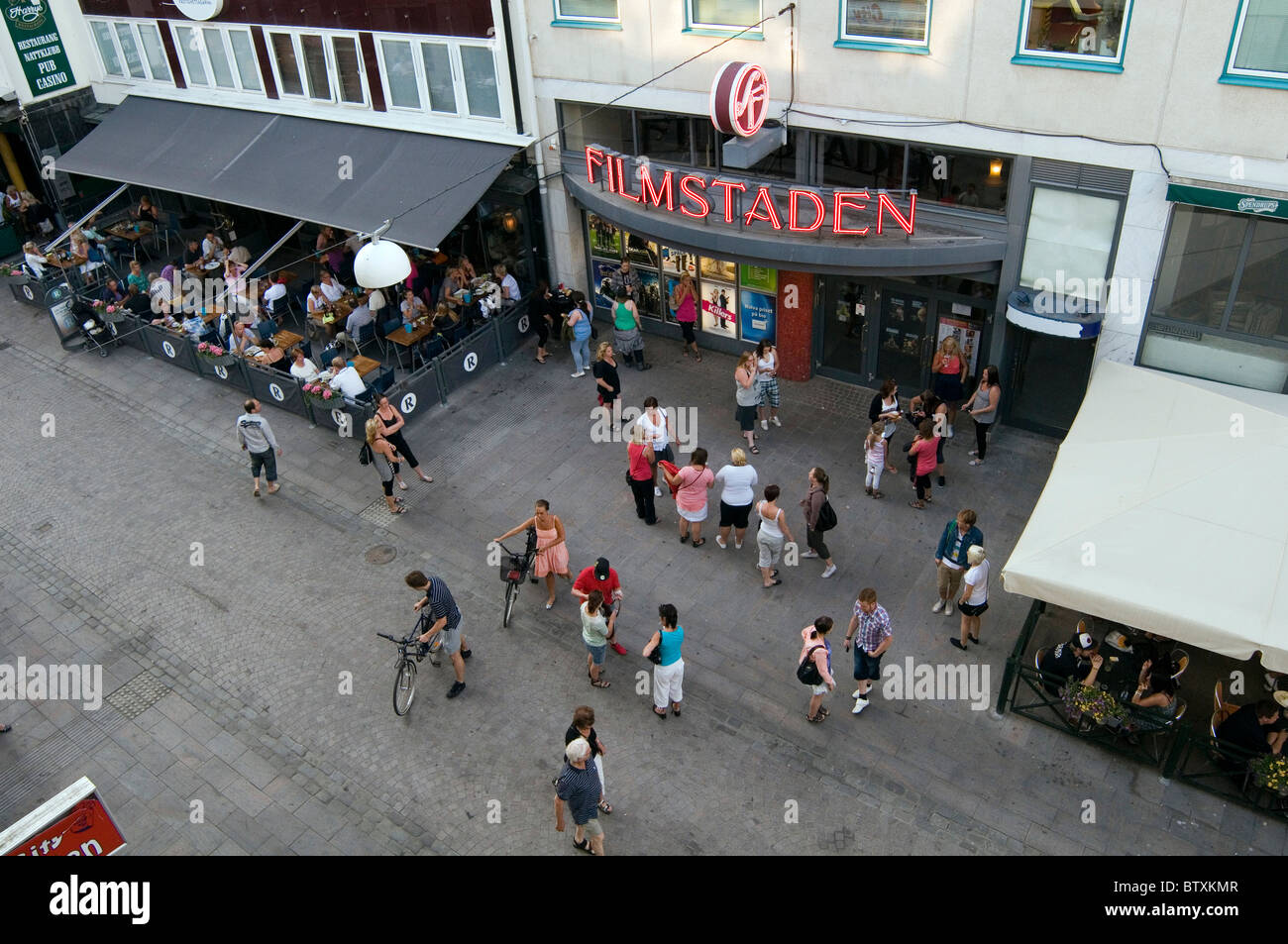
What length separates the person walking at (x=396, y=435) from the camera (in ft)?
49.3

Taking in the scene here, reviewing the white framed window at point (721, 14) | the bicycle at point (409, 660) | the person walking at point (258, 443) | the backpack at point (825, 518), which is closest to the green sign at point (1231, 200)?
the backpack at point (825, 518)

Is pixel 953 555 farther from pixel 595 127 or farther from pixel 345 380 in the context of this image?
pixel 595 127

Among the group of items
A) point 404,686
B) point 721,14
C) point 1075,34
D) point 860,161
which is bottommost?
point 404,686

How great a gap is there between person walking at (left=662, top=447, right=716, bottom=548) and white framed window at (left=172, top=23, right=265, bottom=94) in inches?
589

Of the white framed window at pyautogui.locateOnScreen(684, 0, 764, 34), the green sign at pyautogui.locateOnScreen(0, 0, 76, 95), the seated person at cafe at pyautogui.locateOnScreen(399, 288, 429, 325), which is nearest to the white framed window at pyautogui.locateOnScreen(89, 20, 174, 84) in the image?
the green sign at pyautogui.locateOnScreen(0, 0, 76, 95)

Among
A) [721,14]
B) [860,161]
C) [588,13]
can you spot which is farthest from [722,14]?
[860,161]

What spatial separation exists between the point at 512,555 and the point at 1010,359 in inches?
330

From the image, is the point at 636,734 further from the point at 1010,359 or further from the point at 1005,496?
the point at 1010,359

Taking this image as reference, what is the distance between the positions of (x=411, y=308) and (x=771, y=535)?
9.73 m

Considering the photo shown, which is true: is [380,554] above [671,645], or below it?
below

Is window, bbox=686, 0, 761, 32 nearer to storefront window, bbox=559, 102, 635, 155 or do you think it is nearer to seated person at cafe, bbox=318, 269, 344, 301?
storefront window, bbox=559, 102, 635, 155

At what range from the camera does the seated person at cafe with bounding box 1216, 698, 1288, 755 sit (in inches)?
386

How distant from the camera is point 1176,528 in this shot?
33.4ft

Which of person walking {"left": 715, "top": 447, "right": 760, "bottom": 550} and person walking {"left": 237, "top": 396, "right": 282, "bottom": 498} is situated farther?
person walking {"left": 237, "top": 396, "right": 282, "bottom": 498}
